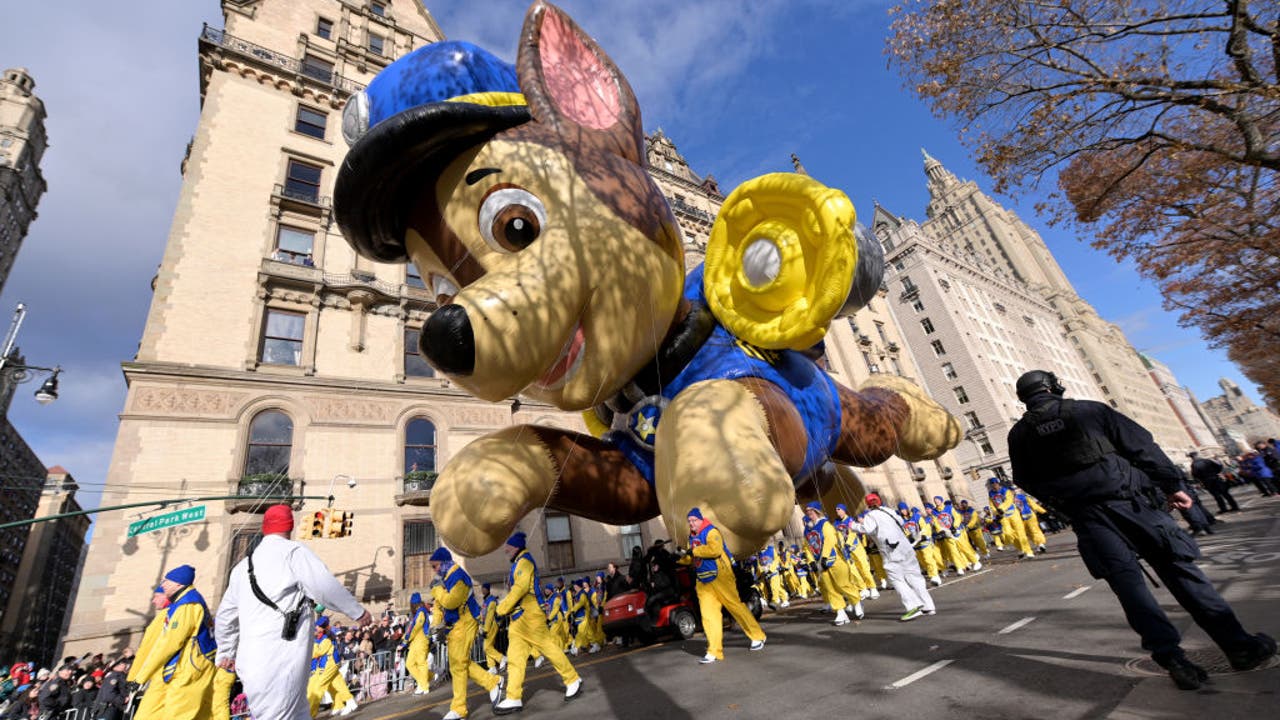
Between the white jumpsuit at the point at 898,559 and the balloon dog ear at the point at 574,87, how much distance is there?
16.3 feet

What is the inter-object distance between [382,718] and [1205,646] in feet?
24.4

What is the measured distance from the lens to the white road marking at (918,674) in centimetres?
307

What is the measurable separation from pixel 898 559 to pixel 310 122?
21278 mm

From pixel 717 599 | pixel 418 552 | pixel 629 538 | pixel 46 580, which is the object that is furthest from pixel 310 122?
pixel 46 580

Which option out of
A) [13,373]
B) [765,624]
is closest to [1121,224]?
[765,624]

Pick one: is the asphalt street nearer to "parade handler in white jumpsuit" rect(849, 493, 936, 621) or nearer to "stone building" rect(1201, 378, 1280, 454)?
"parade handler in white jumpsuit" rect(849, 493, 936, 621)

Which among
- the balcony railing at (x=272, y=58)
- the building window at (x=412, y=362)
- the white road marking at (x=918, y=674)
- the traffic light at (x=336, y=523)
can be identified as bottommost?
the white road marking at (x=918, y=674)

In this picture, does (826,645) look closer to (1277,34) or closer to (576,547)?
(1277,34)

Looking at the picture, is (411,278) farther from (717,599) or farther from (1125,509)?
(1125,509)

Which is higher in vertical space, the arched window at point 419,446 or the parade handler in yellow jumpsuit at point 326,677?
the arched window at point 419,446

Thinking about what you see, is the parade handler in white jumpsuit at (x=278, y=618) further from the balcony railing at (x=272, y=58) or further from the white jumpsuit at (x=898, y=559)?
the balcony railing at (x=272, y=58)

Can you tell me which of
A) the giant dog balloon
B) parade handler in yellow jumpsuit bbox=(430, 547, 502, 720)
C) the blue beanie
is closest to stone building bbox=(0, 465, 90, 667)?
the blue beanie

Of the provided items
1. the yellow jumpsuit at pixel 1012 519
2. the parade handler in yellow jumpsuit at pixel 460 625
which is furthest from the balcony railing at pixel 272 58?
the yellow jumpsuit at pixel 1012 519

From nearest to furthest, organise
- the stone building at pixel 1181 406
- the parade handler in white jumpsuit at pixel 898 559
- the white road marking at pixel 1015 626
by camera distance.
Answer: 1. the white road marking at pixel 1015 626
2. the parade handler in white jumpsuit at pixel 898 559
3. the stone building at pixel 1181 406
